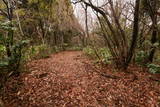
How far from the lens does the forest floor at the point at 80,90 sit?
301 centimetres

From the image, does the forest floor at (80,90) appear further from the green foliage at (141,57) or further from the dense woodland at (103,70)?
the green foliage at (141,57)

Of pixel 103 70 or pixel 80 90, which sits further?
pixel 103 70

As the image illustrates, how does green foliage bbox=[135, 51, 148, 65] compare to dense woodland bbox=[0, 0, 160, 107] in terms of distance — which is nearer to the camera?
dense woodland bbox=[0, 0, 160, 107]

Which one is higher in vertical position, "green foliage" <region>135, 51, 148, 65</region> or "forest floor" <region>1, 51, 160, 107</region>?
"green foliage" <region>135, 51, 148, 65</region>

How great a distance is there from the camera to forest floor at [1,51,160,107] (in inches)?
119

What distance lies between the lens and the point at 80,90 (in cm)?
347

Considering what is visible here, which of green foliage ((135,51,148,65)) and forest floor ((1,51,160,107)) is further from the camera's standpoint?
green foliage ((135,51,148,65))

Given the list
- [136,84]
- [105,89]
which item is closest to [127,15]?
[136,84]

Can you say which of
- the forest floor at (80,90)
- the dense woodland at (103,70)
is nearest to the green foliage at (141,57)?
the dense woodland at (103,70)

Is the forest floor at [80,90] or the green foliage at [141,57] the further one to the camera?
the green foliage at [141,57]

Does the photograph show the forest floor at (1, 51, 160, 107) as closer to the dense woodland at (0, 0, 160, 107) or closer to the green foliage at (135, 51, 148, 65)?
the dense woodland at (0, 0, 160, 107)

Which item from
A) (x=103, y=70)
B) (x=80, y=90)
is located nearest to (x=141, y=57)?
(x=103, y=70)

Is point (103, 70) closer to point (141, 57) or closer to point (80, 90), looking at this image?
point (80, 90)

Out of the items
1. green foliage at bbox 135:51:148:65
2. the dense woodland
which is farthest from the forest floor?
green foliage at bbox 135:51:148:65
